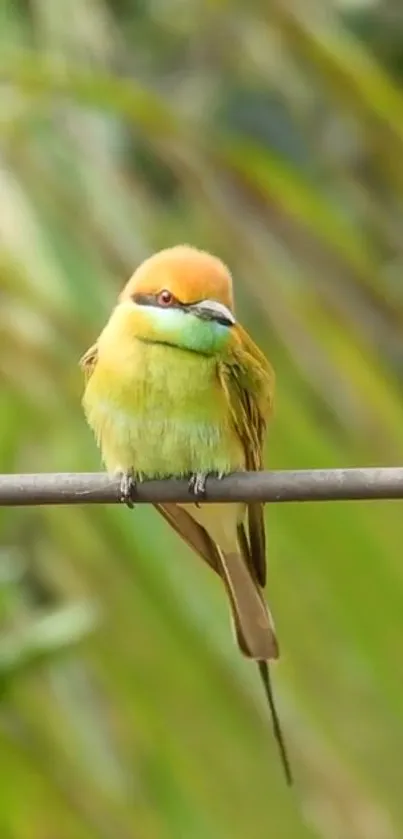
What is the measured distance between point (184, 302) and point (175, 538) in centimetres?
35

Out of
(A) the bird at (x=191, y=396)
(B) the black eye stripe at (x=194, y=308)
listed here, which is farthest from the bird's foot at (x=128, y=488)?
(B) the black eye stripe at (x=194, y=308)

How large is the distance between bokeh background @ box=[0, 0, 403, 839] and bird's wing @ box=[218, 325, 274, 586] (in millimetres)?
40

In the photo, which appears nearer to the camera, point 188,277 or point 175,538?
point 188,277

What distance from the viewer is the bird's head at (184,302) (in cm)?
88

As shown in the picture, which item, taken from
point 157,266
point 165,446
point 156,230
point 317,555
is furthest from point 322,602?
point 156,230

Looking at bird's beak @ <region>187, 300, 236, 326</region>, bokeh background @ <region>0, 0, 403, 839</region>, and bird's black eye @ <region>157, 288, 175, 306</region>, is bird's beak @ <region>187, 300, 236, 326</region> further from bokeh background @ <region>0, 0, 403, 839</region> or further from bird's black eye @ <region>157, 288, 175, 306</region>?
bokeh background @ <region>0, 0, 403, 839</region>

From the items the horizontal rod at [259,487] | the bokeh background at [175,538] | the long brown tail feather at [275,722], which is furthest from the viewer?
the bokeh background at [175,538]

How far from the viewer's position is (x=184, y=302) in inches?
34.7

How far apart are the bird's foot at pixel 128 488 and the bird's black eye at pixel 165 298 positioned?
12 centimetres

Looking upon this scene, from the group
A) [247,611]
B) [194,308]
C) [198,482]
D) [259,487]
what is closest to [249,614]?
[247,611]

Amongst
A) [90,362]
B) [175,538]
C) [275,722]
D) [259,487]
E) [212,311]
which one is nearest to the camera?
[259,487]

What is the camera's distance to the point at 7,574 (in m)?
1.16

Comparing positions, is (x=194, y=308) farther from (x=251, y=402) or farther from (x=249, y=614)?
(x=249, y=614)

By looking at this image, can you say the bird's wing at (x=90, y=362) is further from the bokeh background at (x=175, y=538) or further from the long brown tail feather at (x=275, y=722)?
the long brown tail feather at (x=275, y=722)
